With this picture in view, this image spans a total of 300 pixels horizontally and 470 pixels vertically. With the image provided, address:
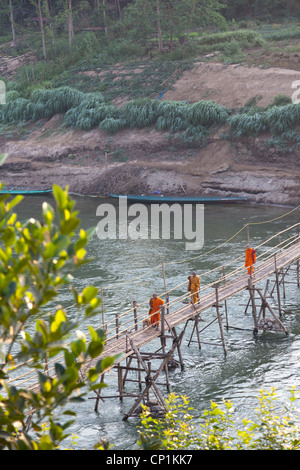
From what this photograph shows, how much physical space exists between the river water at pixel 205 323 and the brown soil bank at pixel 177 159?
2.97 m

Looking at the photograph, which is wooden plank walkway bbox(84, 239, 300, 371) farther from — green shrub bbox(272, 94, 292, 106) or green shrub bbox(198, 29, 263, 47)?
green shrub bbox(198, 29, 263, 47)

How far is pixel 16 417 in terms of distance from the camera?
18.0 feet

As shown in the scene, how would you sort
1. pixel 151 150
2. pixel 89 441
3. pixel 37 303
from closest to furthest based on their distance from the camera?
1. pixel 37 303
2. pixel 89 441
3. pixel 151 150

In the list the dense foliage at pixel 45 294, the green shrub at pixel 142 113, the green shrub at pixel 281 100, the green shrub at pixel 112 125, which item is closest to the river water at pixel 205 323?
the green shrub at pixel 281 100

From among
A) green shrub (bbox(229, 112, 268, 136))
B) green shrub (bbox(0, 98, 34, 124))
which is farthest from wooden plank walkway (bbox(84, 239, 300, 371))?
green shrub (bbox(0, 98, 34, 124))

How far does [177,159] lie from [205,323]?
24958 mm

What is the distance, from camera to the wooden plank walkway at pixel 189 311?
16797mm

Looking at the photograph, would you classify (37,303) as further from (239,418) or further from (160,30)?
(160,30)

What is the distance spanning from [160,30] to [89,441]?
153 ft

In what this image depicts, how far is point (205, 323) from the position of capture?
23.5 m

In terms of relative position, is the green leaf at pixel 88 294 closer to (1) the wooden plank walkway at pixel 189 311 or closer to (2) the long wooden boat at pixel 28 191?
(1) the wooden plank walkway at pixel 189 311

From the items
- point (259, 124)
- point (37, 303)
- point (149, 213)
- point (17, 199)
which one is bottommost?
point (149, 213)

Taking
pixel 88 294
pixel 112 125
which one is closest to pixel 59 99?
pixel 112 125
